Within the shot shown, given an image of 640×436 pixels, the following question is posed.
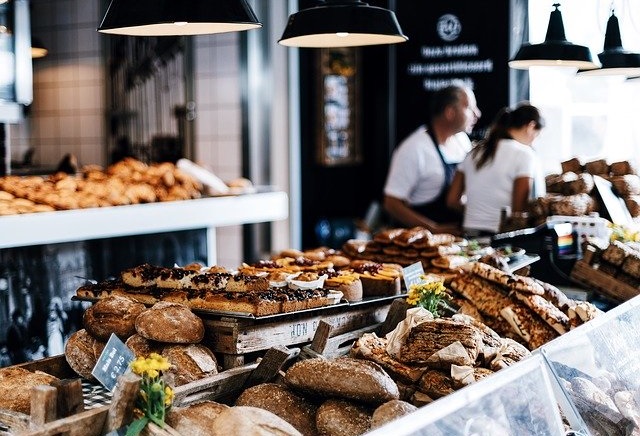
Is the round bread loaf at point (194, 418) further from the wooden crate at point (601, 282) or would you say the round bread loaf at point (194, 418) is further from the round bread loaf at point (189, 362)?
the wooden crate at point (601, 282)

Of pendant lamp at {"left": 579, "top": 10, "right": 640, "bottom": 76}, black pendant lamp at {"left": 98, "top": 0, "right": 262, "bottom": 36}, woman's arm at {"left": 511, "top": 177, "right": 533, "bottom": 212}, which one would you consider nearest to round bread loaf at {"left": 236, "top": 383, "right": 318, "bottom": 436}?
black pendant lamp at {"left": 98, "top": 0, "right": 262, "bottom": 36}

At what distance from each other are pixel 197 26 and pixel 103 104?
22.3 feet

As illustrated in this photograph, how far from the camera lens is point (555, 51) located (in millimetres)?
4430

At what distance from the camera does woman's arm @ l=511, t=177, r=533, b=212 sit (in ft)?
19.9

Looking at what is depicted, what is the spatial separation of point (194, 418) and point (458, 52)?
6.80 m

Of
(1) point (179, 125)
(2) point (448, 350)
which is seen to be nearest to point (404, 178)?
(1) point (179, 125)

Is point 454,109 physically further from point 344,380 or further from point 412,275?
point 344,380

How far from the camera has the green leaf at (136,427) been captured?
1.91 m

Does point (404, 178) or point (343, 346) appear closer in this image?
→ point (343, 346)

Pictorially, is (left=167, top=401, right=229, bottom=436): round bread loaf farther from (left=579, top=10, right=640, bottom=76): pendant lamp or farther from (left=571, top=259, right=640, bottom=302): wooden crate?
(left=579, top=10, right=640, bottom=76): pendant lamp

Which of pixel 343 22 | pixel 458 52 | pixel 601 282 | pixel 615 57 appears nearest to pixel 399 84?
pixel 458 52

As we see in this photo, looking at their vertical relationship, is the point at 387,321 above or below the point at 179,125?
below

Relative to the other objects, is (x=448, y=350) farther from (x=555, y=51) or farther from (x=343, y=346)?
(x=555, y=51)

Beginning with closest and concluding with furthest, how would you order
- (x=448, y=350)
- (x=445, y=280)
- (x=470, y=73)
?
(x=448, y=350), (x=445, y=280), (x=470, y=73)
